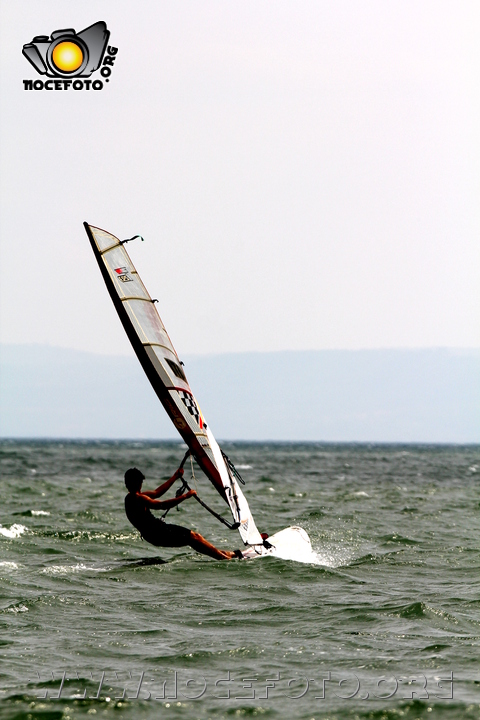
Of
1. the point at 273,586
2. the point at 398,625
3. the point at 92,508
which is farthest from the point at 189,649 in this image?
the point at 92,508

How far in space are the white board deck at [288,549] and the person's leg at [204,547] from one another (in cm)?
34

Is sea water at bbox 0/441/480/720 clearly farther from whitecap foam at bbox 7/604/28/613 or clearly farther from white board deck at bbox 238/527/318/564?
white board deck at bbox 238/527/318/564

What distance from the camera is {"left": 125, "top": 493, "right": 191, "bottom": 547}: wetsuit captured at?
11.2 m

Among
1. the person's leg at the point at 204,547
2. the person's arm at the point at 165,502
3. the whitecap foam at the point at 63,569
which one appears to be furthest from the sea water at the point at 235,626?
the person's arm at the point at 165,502

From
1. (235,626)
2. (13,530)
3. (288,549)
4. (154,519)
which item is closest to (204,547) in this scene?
(154,519)

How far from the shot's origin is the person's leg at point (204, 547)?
1152 centimetres

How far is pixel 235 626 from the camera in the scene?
27.3 feet

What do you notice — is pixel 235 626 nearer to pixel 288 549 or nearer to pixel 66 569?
pixel 66 569

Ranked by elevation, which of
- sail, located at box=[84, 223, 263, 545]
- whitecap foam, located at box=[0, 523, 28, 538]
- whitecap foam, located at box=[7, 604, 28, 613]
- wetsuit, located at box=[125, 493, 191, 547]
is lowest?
whitecap foam, located at box=[0, 523, 28, 538]

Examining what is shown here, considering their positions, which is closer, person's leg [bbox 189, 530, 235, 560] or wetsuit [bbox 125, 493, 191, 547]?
wetsuit [bbox 125, 493, 191, 547]

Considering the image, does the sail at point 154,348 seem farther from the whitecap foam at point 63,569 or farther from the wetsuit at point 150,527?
the whitecap foam at point 63,569

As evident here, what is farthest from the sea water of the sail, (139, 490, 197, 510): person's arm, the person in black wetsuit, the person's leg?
the sail

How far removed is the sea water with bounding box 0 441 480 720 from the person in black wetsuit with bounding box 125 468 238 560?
0.29 metres

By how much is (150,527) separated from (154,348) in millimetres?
2378
